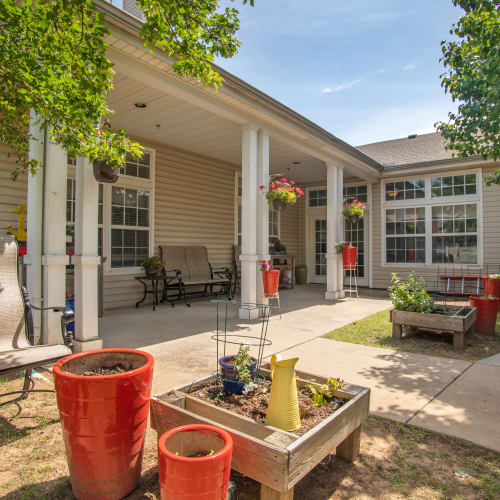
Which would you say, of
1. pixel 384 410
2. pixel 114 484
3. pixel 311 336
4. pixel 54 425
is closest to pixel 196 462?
pixel 114 484

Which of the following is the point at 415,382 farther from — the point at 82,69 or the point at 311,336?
the point at 82,69

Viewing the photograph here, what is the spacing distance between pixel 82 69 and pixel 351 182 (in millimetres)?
8949

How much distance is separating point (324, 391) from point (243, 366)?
459mm

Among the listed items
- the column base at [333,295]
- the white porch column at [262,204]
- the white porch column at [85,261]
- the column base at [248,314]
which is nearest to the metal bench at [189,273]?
the column base at [248,314]

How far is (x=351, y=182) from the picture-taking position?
1009 cm

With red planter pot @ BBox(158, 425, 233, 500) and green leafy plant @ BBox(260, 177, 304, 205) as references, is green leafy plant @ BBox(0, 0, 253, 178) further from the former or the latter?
green leafy plant @ BBox(260, 177, 304, 205)

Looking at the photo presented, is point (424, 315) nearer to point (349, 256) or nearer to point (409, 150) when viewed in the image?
point (349, 256)

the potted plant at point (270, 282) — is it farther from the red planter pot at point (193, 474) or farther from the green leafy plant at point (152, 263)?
the red planter pot at point (193, 474)

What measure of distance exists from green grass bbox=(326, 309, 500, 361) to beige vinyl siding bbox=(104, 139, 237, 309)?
3945 mm

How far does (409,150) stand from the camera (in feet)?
33.3

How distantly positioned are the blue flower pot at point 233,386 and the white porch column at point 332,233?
5.85 m

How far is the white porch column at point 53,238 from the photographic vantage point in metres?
3.18

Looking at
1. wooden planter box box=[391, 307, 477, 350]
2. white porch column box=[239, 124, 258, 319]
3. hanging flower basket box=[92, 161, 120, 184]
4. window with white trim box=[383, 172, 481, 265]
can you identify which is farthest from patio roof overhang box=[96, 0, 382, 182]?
wooden planter box box=[391, 307, 477, 350]

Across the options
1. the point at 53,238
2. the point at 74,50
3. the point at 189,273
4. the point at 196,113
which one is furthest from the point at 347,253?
the point at 74,50
